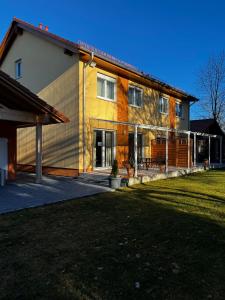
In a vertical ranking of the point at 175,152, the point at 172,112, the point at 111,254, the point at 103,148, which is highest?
the point at 172,112

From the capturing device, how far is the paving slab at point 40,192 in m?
7.62

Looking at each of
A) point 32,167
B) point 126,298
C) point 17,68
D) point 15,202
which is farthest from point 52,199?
point 17,68

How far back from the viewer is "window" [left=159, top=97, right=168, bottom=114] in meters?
20.1

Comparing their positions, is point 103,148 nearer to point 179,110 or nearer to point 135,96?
point 135,96

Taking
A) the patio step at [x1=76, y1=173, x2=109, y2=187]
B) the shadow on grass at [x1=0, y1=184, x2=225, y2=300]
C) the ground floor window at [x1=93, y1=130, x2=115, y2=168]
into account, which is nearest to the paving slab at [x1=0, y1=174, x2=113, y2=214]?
the patio step at [x1=76, y1=173, x2=109, y2=187]

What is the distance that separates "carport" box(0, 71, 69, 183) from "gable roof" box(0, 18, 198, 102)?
385 cm

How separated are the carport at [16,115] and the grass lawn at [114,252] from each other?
4403 mm

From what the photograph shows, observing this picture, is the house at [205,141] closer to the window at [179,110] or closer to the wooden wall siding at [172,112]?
the window at [179,110]

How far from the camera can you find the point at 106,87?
15.0 meters

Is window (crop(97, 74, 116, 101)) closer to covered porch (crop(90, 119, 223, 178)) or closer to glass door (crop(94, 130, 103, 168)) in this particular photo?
covered porch (crop(90, 119, 223, 178))

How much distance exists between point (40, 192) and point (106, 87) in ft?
25.9

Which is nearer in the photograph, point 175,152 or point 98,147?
point 98,147

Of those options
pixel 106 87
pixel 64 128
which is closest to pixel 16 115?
pixel 64 128

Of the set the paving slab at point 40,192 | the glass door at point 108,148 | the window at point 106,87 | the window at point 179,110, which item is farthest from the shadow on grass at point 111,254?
the window at point 179,110
